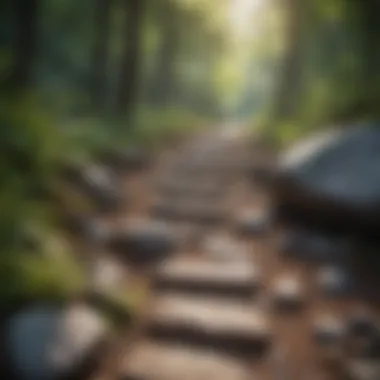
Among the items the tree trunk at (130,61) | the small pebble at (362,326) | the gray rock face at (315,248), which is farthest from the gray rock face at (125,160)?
the small pebble at (362,326)

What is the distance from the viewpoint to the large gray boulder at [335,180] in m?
2.27

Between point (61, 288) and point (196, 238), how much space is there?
78cm

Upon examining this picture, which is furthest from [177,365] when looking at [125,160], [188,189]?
[125,160]

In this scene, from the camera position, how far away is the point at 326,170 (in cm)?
246

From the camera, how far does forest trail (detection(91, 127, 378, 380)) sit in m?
1.70

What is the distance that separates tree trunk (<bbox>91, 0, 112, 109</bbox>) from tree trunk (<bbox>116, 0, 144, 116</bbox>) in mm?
275

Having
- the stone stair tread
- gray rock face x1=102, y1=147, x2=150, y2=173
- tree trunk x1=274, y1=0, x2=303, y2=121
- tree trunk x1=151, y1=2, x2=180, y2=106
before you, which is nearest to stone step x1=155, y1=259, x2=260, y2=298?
the stone stair tread

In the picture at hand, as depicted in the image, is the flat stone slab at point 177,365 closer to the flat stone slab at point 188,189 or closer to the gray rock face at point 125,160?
the flat stone slab at point 188,189

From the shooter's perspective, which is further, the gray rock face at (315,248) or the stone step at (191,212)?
the stone step at (191,212)

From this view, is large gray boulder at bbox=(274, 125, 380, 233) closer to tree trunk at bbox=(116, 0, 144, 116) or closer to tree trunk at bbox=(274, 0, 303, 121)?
tree trunk at bbox=(274, 0, 303, 121)

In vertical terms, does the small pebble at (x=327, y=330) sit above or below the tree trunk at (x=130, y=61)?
below

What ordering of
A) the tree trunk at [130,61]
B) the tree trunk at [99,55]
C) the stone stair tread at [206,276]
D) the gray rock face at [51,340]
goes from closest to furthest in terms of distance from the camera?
the gray rock face at [51,340], the stone stair tread at [206,276], the tree trunk at [130,61], the tree trunk at [99,55]

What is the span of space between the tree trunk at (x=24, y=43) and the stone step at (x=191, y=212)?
78 centimetres

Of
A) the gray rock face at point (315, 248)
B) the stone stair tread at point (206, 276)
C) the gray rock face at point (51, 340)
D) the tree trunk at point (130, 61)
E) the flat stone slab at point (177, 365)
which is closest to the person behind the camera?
the gray rock face at point (51, 340)
